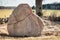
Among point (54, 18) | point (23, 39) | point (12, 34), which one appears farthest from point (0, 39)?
point (54, 18)

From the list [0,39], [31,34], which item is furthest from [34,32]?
[0,39]

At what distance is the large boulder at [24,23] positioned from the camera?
1608cm

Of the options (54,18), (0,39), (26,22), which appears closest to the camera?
(0,39)

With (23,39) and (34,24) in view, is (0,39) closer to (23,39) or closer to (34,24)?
(23,39)

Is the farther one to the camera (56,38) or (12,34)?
(12,34)

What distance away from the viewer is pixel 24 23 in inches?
633

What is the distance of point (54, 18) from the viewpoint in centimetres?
2889

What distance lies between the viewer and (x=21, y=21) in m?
16.2

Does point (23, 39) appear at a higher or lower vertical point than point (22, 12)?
lower

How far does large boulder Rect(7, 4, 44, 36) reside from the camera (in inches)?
633

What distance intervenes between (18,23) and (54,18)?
13156 mm

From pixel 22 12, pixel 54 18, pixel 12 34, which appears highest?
pixel 22 12

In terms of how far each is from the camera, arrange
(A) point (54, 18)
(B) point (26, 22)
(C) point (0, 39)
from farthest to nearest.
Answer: (A) point (54, 18) < (B) point (26, 22) < (C) point (0, 39)

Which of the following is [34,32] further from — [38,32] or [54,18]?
[54,18]
